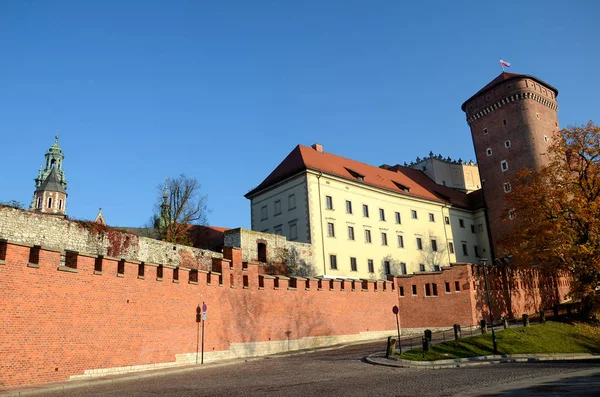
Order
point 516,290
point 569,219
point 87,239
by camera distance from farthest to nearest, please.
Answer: point 516,290 → point 569,219 → point 87,239

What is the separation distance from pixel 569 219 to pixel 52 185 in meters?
84.7

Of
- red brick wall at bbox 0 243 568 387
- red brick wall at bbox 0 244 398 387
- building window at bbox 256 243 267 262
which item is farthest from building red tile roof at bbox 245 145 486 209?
red brick wall at bbox 0 244 398 387

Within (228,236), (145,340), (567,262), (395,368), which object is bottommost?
(395,368)

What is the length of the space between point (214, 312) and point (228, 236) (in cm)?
1375

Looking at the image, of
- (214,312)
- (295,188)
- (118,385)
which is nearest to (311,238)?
(295,188)

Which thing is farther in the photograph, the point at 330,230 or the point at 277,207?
the point at 277,207

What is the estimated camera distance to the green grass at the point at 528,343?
2169 centimetres

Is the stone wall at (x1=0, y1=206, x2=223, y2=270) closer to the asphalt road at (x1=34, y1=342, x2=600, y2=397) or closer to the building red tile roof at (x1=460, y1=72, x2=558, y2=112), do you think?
the asphalt road at (x1=34, y1=342, x2=600, y2=397)

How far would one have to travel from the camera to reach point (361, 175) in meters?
46.1

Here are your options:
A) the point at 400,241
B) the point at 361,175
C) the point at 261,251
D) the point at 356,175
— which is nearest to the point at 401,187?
the point at 361,175

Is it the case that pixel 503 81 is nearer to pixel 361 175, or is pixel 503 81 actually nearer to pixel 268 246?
pixel 361 175

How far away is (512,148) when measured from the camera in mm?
50594

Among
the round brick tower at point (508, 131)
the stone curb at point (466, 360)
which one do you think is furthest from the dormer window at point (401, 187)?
the stone curb at point (466, 360)

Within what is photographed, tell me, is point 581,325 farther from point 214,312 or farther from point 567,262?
point 214,312
